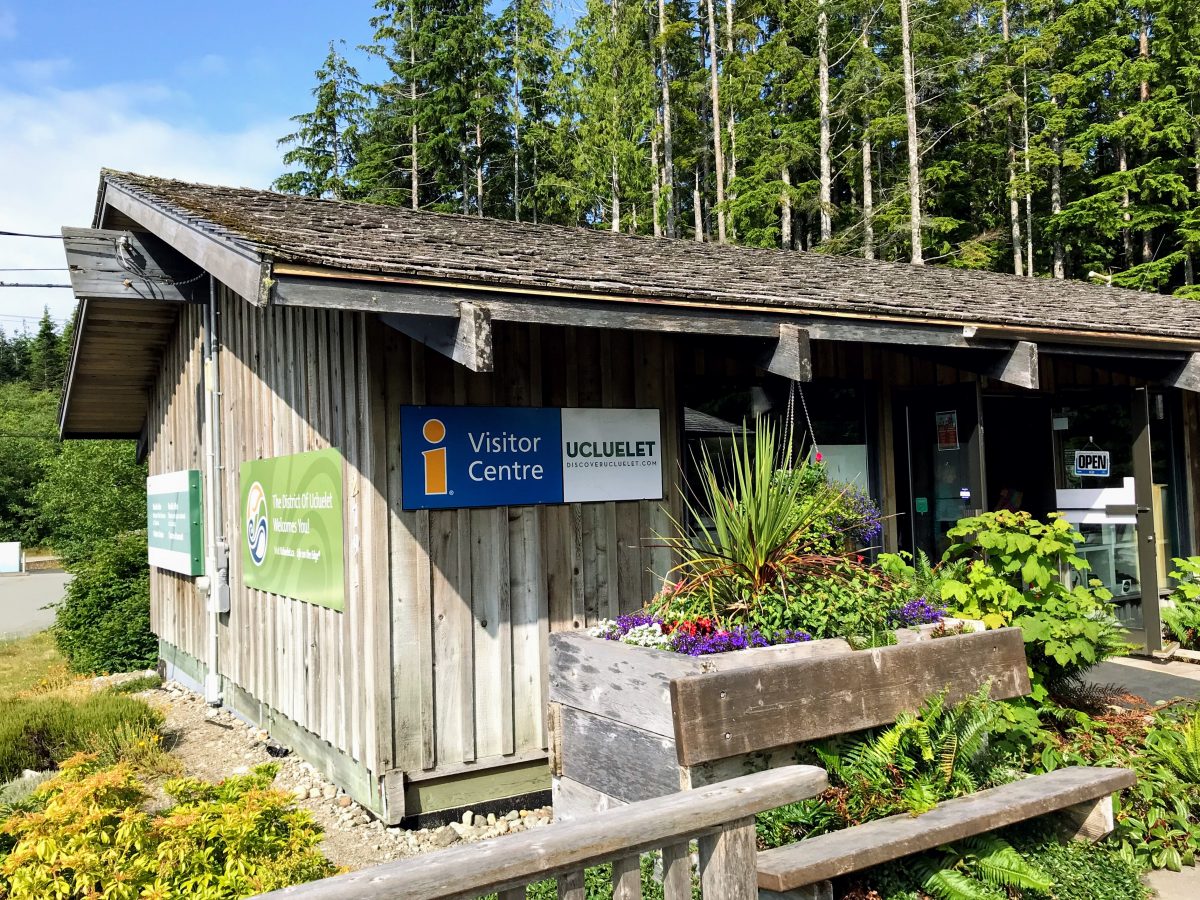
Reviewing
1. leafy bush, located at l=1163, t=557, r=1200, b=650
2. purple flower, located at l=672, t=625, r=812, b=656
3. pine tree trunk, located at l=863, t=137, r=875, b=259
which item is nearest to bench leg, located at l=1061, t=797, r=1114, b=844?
purple flower, located at l=672, t=625, r=812, b=656

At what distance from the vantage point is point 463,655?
548 centimetres

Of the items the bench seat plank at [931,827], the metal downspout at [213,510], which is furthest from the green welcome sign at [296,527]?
the bench seat plank at [931,827]

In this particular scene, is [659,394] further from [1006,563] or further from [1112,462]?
[1112,462]

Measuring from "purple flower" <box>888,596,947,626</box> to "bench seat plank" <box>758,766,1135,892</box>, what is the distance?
78cm

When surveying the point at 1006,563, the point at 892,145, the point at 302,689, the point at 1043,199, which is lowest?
the point at 302,689

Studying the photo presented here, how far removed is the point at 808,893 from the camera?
331cm

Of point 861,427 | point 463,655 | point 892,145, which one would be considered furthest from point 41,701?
point 892,145

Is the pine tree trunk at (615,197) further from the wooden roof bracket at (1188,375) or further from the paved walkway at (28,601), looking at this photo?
the wooden roof bracket at (1188,375)

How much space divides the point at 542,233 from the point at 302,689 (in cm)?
425

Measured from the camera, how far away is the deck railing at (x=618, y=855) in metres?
2.09

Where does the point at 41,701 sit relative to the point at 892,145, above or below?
below

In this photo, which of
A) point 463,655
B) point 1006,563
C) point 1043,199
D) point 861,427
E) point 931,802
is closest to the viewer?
point 931,802

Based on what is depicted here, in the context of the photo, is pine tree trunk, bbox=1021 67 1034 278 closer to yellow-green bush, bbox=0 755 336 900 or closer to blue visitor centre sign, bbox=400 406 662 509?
blue visitor centre sign, bbox=400 406 662 509

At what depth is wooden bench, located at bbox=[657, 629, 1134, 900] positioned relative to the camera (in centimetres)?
333
